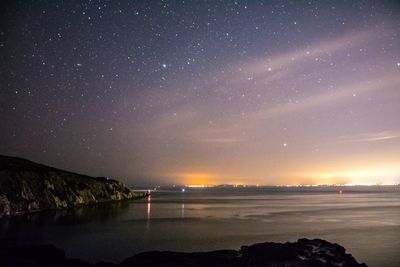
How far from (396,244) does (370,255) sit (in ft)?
28.8

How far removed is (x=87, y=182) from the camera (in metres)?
119

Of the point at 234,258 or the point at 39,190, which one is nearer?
the point at 234,258

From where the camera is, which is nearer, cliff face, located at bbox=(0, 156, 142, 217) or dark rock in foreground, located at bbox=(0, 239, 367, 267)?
dark rock in foreground, located at bbox=(0, 239, 367, 267)

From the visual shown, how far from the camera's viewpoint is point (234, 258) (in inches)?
1024

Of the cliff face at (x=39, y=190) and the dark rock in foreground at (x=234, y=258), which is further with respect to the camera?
the cliff face at (x=39, y=190)

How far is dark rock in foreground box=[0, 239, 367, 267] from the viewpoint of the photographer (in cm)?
2427

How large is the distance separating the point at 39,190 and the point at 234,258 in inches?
2863

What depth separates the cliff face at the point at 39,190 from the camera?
74.1 metres

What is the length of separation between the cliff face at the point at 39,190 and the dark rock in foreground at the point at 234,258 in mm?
47244

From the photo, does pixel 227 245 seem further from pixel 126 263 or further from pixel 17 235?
pixel 17 235

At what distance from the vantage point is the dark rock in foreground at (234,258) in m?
24.3

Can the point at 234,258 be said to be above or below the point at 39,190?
below

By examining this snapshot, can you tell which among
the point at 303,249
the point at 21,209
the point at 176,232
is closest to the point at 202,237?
the point at 176,232

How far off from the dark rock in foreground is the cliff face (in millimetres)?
47244
